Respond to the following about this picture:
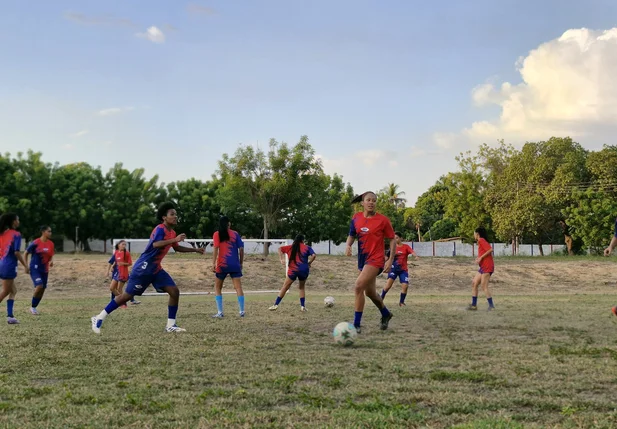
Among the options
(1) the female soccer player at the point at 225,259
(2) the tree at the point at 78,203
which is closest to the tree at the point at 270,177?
(2) the tree at the point at 78,203

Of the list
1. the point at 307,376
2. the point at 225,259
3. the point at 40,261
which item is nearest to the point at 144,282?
the point at 225,259

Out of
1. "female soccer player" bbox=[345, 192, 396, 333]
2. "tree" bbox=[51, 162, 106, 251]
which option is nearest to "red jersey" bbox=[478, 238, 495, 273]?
"female soccer player" bbox=[345, 192, 396, 333]

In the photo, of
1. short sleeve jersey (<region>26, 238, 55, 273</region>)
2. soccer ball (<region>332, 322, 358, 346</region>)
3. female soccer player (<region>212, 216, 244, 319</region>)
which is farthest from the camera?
short sleeve jersey (<region>26, 238, 55, 273</region>)

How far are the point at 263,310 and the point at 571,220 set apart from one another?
43591mm

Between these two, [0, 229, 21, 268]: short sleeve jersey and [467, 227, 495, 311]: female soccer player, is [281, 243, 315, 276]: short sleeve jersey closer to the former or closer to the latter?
[467, 227, 495, 311]: female soccer player

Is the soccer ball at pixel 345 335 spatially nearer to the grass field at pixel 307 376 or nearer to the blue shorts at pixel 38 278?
the grass field at pixel 307 376

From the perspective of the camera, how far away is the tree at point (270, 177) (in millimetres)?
42844

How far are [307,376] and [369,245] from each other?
4.22 m

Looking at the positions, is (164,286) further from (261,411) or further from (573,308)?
(573,308)

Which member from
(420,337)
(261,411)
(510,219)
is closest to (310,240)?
(510,219)

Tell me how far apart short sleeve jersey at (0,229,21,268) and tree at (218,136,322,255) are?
29.4 metres

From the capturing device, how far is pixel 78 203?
57.2 m

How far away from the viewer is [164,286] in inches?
419

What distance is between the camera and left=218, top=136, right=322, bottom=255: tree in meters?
42.8
